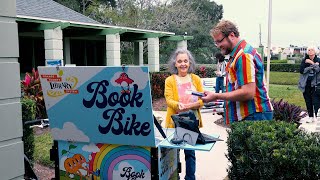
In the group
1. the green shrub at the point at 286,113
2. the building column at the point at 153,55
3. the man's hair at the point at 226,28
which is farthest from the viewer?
the building column at the point at 153,55

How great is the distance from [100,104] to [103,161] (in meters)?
0.54

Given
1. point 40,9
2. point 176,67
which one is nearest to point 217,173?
point 176,67

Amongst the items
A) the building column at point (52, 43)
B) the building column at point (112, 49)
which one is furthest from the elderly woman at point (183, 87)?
the building column at point (112, 49)

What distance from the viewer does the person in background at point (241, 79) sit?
3205 millimetres

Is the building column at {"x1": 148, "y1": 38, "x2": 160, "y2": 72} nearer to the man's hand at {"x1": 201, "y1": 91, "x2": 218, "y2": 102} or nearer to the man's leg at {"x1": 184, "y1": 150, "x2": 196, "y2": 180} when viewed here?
the man's leg at {"x1": 184, "y1": 150, "x2": 196, "y2": 180}

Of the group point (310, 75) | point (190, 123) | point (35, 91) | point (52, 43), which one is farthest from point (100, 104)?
point (52, 43)

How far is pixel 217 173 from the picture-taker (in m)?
5.39

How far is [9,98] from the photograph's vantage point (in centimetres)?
239

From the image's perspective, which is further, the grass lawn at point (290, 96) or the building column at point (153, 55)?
the building column at point (153, 55)

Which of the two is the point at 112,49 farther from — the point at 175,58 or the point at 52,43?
the point at 175,58

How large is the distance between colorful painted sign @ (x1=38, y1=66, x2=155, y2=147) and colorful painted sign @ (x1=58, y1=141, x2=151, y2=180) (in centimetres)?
9

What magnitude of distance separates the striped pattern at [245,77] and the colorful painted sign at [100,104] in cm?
87

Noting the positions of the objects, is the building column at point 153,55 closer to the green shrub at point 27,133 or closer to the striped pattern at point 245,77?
the green shrub at point 27,133

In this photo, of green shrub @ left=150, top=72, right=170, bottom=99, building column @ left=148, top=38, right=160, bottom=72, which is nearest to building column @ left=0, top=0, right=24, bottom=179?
green shrub @ left=150, top=72, right=170, bottom=99
